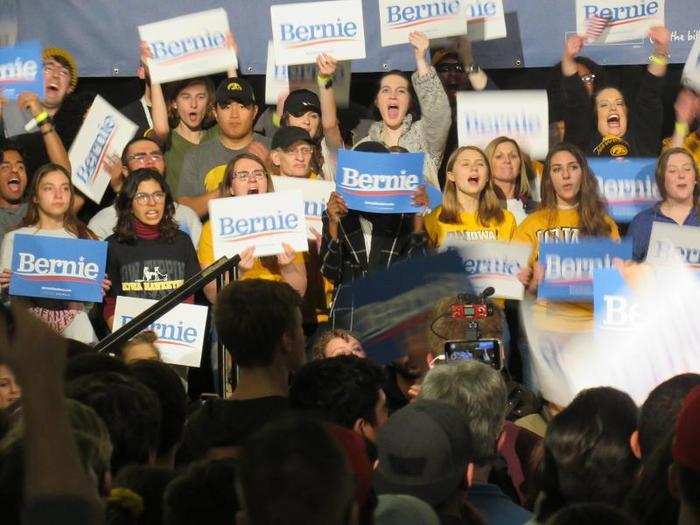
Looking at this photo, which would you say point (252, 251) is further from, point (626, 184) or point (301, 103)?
point (626, 184)

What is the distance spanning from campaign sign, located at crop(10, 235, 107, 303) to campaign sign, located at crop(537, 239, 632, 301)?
2289 mm

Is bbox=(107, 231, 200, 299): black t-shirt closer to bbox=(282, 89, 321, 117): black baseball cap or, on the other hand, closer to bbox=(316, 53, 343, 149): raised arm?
bbox=(282, 89, 321, 117): black baseball cap

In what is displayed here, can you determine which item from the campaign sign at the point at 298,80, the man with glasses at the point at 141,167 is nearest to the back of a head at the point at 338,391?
the man with glasses at the point at 141,167

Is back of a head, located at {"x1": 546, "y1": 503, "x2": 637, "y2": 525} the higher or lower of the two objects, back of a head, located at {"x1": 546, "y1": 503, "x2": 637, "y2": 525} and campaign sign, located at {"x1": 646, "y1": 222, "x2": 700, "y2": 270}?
the higher

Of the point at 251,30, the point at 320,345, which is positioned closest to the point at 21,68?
the point at 251,30

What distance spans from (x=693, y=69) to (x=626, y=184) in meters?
0.91

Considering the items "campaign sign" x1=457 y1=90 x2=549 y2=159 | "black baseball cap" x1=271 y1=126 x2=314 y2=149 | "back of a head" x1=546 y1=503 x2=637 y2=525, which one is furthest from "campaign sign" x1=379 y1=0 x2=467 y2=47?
"back of a head" x1=546 y1=503 x2=637 y2=525

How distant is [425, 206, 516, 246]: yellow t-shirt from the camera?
7719mm

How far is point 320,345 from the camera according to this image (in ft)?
21.5

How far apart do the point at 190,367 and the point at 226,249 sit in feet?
2.14

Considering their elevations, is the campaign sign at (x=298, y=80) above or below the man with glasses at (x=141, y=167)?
above

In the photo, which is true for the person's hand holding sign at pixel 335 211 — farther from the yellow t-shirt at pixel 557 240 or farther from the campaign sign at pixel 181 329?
the yellow t-shirt at pixel 557 240

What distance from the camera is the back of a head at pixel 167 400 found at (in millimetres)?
4023

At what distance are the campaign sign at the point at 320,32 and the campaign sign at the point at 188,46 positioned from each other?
1.20 feet
